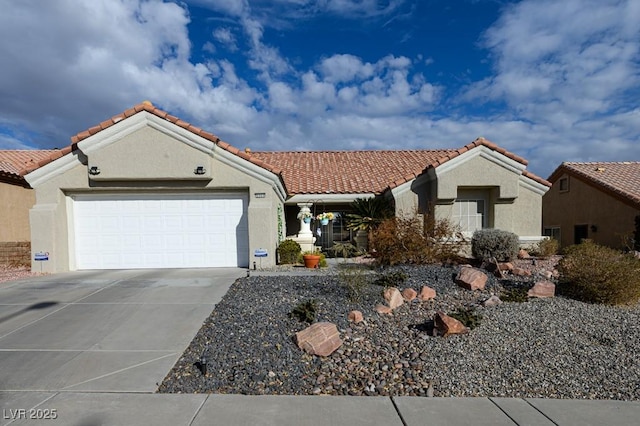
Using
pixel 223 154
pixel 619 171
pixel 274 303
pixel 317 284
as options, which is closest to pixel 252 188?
pixel 223 154

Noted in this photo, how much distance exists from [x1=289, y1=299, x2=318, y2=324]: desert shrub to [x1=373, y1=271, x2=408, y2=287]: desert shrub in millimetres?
2053

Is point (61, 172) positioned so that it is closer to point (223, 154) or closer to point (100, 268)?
point (100, 268)

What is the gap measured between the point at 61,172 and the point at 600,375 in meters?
13.2

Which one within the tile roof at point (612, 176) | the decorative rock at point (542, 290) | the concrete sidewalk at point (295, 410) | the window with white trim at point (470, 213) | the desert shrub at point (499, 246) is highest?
the tile roof at point (612, 176)

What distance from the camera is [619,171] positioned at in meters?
19.8

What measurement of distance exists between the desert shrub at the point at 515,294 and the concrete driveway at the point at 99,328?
585cm

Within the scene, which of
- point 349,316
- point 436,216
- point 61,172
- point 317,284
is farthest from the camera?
point 436,216

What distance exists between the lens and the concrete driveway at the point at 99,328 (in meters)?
4.50

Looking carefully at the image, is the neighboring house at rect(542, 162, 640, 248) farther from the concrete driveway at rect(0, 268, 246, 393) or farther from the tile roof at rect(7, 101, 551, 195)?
the concrete driveway at rect(0, 268, 246, 393)

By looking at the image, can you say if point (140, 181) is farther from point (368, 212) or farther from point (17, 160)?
point (17, 160)

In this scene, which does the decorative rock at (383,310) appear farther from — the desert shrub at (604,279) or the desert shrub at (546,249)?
the desert shrub at (546,249)

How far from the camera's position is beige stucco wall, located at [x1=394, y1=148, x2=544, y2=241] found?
1298 cm

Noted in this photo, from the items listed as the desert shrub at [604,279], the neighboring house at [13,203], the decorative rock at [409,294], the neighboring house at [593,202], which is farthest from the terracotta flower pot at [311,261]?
the neighboring house at [593,202]

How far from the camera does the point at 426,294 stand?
7.25m
